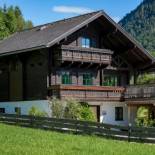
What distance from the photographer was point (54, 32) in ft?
129

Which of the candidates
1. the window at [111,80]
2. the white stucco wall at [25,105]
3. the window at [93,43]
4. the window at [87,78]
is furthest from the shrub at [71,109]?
the window at [111,80]

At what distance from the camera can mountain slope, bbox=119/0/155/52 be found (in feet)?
558

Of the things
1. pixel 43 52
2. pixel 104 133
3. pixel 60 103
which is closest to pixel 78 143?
pixel 104 133

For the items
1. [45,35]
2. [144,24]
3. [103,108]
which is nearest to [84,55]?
[45,35]

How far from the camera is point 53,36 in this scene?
37438 millimetres

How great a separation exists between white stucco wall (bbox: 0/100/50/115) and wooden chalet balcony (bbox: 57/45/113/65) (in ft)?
12.0

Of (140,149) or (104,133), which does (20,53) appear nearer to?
(104,133)

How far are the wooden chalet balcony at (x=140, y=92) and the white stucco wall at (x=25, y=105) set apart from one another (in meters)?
6.84

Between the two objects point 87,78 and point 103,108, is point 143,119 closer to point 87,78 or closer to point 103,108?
point 103,108

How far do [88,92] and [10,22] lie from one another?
122 feet

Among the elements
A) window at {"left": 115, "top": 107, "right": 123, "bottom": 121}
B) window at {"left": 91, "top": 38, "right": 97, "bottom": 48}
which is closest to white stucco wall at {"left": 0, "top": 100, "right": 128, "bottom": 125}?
window at {"left": 115, "top": 107, "right": 123, "bottom": 121}

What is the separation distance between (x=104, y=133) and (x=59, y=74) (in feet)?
43.8

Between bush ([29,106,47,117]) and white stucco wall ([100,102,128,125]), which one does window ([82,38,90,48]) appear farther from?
bush ([29,106,47,117])

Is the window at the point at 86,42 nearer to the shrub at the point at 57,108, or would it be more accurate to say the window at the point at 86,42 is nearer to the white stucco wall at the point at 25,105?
the white stucco wall at the point at 25,105
